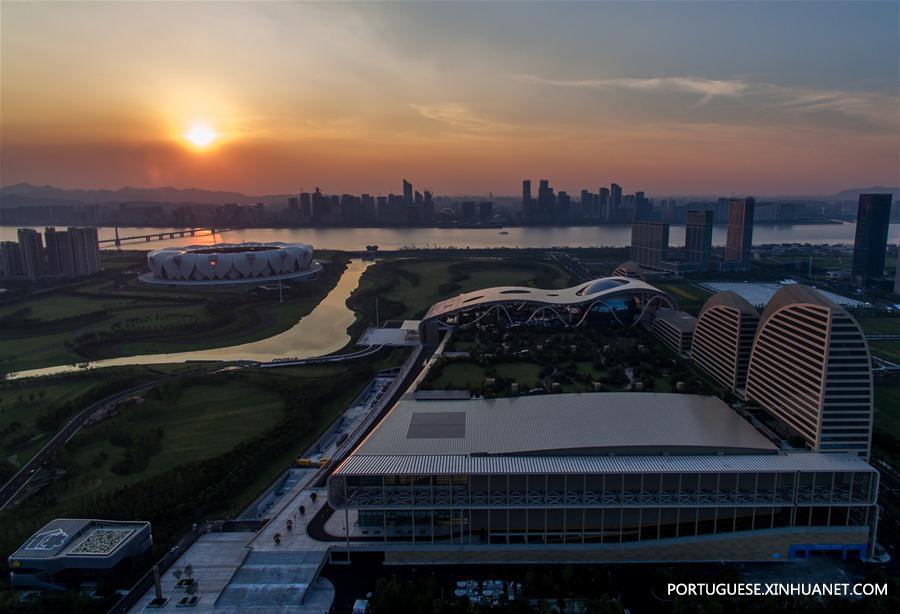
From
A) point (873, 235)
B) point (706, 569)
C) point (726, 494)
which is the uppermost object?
point (873, 235)

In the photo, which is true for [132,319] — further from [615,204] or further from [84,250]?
[615,204]

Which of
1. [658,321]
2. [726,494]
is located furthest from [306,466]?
[658,321]

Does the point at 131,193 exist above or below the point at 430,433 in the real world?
above

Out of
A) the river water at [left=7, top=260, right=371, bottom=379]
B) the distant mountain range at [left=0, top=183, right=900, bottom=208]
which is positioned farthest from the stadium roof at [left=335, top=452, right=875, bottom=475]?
the distant mountain range at [left=0, top=183, right=900, bottom=208]

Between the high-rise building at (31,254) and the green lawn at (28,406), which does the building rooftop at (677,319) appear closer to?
the green lawn at (28,406)

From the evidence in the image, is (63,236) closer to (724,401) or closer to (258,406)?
(258,406)

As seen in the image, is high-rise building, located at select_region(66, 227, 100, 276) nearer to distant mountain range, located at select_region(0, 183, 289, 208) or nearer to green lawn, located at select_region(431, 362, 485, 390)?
green lawn, located at select_region(431, 362, 485, 390)

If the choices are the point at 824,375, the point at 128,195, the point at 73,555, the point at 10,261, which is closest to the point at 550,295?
the point at 824,375
